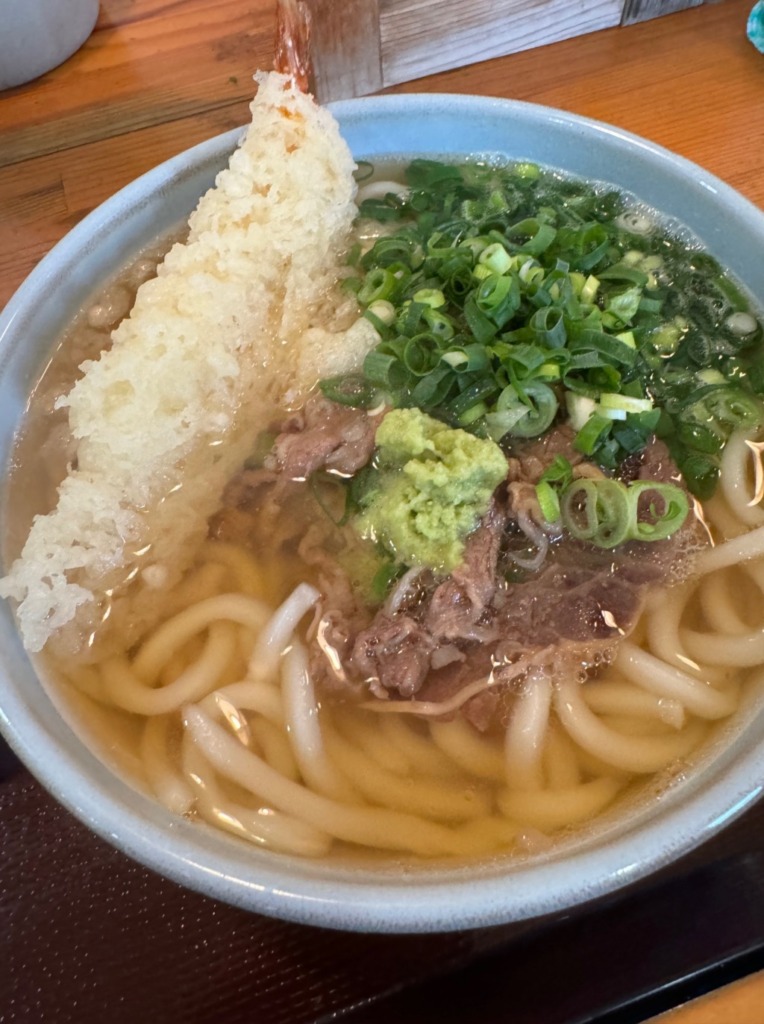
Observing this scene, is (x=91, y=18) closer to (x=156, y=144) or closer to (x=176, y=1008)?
(x=156, y=144)

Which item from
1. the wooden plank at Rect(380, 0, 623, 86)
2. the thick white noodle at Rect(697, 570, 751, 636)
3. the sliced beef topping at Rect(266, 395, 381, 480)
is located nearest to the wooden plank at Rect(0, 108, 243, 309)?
the wooden plank at Rect(380, 0, 623, 86)

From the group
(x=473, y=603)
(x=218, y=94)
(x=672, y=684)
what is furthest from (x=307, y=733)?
(x=218, y=94)

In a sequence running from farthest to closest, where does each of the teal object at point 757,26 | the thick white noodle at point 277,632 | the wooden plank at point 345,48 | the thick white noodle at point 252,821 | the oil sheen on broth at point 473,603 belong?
the teal object at point 757,26, the wooden plank at point 345,48, the thick white noodle at point 277,632, the oil sheen on broth at point 473,603, the thick white noodle at point 252,821

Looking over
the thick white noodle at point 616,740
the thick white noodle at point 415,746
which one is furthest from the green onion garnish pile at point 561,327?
the thick white noodle at point 415,746

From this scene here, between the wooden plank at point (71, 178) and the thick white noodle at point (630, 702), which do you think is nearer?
the thick white noodle at point (630, 702)

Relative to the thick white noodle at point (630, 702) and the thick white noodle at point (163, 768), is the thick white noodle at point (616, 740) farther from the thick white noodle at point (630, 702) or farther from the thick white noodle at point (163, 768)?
the thick white noodle at point (163, 768)

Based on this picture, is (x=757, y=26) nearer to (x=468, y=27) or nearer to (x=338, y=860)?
(x=468, y=27)
